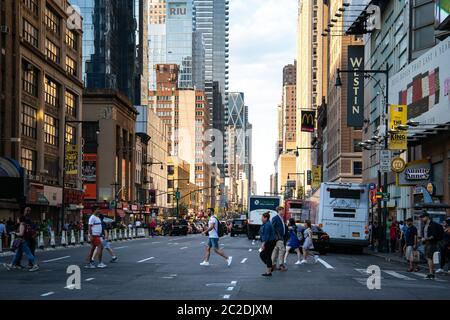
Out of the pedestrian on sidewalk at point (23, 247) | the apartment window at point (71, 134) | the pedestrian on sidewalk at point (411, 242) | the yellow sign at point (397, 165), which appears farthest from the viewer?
the apartment window at point (71, 134)

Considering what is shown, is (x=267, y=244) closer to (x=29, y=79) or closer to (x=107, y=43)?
(x=29, y=79)

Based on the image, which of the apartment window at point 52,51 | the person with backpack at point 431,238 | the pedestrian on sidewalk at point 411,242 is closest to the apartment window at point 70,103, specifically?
the apartment window at point 52,51

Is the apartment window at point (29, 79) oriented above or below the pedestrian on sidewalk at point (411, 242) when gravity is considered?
above

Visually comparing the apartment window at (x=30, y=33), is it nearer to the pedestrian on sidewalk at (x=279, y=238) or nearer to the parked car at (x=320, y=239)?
the parked car at (x=320, y=239)

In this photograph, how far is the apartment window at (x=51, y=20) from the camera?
74000 mm

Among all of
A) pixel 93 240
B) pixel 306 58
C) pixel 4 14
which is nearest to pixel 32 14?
pixel 4 14

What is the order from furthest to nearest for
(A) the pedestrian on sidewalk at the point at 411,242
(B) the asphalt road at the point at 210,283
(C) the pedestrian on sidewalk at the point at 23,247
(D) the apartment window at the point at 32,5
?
1. (D) the apartment window at the point at 32,5
2. (A) the pedestrian on sidewalk at the point at 411,242
3. (C) the pedestrian on sidewalk at the point at 23,247
4. (B) the asphalt road at the point at 210,283

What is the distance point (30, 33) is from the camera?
68125 mm

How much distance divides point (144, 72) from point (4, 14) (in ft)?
326

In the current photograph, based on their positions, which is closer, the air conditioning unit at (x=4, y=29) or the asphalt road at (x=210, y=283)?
the asphalt road at (x=210, y=283)

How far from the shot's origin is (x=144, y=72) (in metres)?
160

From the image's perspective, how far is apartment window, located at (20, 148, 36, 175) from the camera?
220ft

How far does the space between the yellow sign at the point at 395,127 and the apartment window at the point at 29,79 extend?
36666mm

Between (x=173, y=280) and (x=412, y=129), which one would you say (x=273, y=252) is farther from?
(x=412, y=129)
